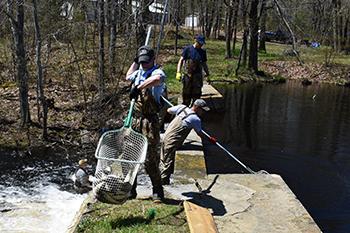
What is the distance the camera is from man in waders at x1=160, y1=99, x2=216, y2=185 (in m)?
6.94

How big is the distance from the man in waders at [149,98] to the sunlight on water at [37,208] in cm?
175

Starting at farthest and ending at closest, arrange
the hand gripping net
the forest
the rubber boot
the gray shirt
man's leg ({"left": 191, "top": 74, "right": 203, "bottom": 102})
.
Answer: the forest
man's leg ({"left": 191, "top": 74, "right": 203, "bottom": 102})
the gray shirt
the rubber boot
the hand gripping net

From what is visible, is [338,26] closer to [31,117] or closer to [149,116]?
[31,117]

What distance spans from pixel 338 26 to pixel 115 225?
109 ft

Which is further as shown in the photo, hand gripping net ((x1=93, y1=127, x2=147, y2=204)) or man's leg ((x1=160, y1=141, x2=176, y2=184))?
man's leg ((x1=160, y1=141, x2=176, y2=184))

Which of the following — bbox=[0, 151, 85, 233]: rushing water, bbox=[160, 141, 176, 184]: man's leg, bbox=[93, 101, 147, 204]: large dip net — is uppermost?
bbox=[93, 101, 147, 204]: large dip net

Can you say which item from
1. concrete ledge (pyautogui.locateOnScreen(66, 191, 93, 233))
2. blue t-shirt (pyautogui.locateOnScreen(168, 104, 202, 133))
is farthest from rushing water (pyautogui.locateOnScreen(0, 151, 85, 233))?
blue t-shirt (pyautogui.locateOnScreen(168, 104, 202, 133))

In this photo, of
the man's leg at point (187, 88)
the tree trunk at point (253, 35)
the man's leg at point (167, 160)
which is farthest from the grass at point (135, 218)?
the tree trunk at point (253, 35)

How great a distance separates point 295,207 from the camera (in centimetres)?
639

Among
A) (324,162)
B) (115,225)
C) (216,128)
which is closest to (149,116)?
(115,225)

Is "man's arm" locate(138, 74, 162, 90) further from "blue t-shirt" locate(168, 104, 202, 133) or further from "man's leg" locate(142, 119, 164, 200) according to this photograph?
"blue t-shirt" locate(168, 104, 202, 133)

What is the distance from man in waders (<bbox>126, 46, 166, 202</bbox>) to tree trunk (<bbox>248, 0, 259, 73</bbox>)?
1746 cm

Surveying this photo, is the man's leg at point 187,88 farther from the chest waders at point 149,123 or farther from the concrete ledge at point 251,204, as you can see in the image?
the chest waders at point 149,123

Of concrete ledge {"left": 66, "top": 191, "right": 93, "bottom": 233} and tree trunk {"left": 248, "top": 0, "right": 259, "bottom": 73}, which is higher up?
tree trunk {"left": 248, "top": 0, "right": 259, "bottom": 73}
